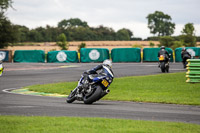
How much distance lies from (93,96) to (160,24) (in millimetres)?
144708

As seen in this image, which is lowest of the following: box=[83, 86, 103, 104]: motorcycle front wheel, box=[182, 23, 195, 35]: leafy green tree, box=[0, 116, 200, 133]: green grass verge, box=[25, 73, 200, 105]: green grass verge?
box=[25, 73, 200, 105]: green grass verge

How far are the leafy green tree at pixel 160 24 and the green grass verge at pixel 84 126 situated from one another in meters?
146

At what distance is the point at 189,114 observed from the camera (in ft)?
37.2

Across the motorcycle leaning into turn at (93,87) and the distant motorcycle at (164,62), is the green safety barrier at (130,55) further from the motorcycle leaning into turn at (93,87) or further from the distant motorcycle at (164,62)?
the motorcycle leaning into turn at (93,87)

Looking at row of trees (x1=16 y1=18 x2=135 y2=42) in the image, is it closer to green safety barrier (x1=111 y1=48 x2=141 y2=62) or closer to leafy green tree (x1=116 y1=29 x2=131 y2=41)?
leafy green tree (x1=116 y1=29 x2=131 y2=41)

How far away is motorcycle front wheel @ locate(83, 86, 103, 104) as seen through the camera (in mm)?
13230

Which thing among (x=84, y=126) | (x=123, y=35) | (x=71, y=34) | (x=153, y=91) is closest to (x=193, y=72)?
(x=153, y=91)

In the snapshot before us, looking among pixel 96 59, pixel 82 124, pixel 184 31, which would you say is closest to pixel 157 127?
pixel 82 124

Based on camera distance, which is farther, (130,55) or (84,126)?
(130,55)

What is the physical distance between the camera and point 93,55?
49812mm

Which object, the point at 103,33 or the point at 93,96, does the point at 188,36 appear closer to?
the point at 103,33

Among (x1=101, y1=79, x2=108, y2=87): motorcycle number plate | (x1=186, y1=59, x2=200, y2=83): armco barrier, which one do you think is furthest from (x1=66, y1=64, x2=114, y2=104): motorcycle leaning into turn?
(x1=186, y1=59, x2=200, y2=83): armco barrier

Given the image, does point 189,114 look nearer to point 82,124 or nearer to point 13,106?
point 82,124

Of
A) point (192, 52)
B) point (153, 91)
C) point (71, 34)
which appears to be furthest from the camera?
point (71, 34)
